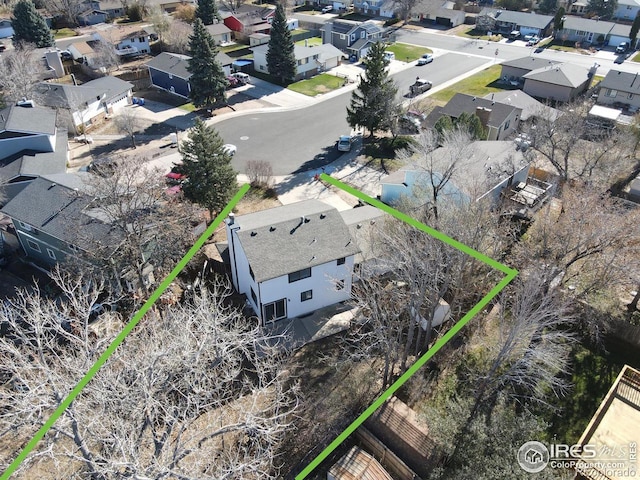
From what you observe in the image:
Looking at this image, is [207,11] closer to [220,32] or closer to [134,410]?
[220,32]

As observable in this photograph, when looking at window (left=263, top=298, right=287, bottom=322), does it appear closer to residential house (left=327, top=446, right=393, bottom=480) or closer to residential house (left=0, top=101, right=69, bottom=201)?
residential house (left=327, top=446, right=393, bottom=480)

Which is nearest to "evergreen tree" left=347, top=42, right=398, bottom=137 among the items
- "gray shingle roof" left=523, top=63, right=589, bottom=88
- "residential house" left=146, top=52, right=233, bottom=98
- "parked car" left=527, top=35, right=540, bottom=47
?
"residential house" left=146, top=52, right=233, bottom=98

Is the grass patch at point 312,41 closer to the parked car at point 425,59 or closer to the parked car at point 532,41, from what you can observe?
the parked car at point 425,59

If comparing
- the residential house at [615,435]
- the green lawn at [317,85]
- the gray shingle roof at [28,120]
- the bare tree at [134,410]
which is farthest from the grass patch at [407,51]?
the bare tree at [134,410]

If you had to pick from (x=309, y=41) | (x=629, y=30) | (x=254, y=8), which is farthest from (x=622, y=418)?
(x=254, y=8)

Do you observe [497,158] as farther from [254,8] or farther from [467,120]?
[254,8]

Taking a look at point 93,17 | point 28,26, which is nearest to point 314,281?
point 28,26
